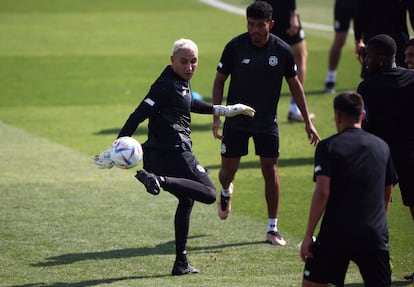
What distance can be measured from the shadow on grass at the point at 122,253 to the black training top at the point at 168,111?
144 centimetres

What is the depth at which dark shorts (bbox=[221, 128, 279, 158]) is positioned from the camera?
10.7m

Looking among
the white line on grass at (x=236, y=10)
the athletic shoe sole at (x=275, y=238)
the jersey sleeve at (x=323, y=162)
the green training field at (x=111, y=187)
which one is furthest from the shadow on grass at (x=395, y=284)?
the white line on grass at (x=236, y=10)

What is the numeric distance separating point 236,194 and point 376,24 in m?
2.95

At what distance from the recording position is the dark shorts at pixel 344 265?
7.00 metres

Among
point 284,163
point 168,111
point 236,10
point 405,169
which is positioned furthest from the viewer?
point 236,10

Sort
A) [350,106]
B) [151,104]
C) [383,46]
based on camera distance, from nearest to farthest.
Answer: [350,106] → [383,46] → [151,104]

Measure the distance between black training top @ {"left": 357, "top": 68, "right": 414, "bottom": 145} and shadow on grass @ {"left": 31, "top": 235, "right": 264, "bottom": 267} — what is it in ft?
8.51

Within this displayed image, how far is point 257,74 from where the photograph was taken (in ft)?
34.8

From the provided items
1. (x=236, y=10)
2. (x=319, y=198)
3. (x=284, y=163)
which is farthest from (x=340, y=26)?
(x=236, y=10)

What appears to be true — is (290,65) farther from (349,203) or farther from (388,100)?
(349,203)

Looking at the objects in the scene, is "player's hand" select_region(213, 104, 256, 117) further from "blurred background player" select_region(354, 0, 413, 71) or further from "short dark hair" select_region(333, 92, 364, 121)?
"blurred background player" select_region(354, 0, 413, 71)

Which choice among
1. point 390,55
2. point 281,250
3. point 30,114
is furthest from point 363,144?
point 30,114

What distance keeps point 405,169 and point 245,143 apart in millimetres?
2342

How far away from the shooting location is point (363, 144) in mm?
6969
